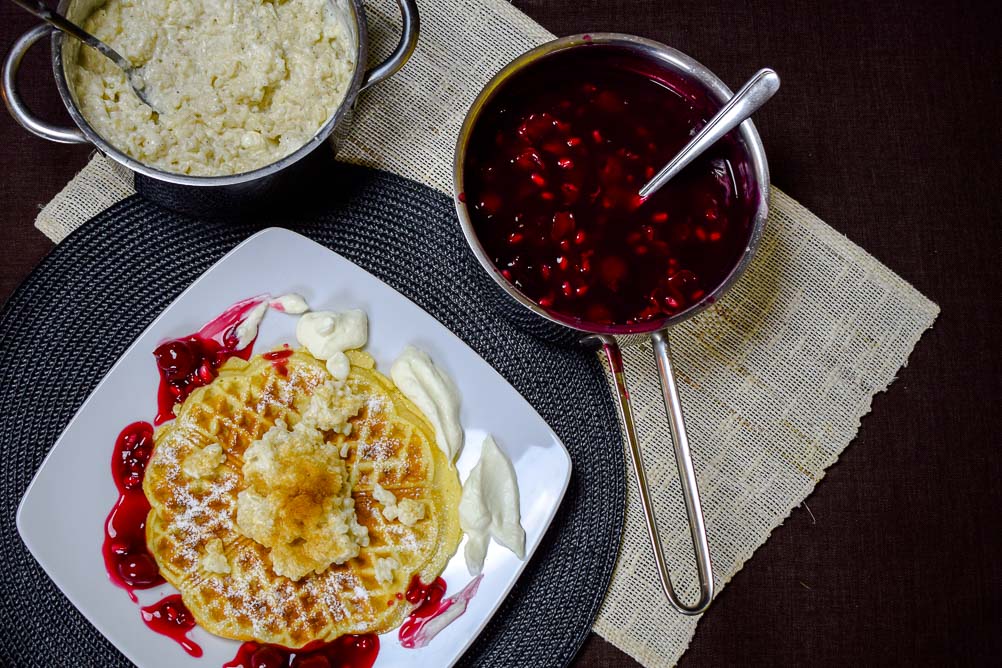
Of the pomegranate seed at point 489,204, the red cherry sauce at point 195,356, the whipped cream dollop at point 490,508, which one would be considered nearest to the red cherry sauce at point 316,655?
the whipped cream dollop at point 490,508

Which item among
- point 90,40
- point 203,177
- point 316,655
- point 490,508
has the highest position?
point 90,40

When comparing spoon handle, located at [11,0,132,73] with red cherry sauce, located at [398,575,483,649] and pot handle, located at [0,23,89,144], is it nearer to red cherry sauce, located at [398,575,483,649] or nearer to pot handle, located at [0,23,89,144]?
pot handle, located at [0,23,89,144]

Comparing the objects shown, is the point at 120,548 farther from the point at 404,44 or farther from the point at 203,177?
the point at 404,44

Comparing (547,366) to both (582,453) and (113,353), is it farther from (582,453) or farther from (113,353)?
(113,353)

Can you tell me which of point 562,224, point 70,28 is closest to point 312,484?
point 562,224

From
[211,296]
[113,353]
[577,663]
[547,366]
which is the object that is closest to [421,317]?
[547,366]

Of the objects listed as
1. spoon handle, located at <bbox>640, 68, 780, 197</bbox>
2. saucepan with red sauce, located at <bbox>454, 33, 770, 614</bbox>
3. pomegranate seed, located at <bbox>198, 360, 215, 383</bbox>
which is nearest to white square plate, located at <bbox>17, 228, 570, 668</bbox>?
pomegranate seed, located at <bbox>198, 360, 215, 383</bbox>

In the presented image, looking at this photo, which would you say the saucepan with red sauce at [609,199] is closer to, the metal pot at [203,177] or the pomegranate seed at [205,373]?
the metal pot at [203,177]
